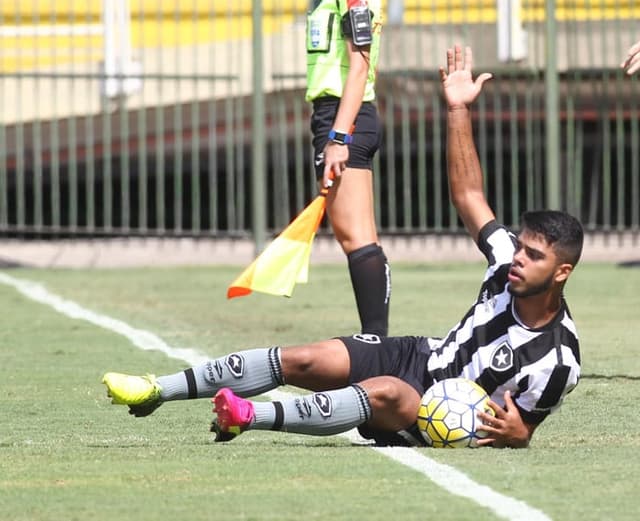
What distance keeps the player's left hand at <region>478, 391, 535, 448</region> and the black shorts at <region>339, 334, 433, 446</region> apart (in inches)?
11.4

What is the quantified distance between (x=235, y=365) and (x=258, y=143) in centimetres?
897

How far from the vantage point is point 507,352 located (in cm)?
600

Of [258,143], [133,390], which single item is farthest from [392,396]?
A: [258,143]

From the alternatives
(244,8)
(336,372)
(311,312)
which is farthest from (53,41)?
(336,372)

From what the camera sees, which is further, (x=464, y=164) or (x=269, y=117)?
(x=269, y=117)

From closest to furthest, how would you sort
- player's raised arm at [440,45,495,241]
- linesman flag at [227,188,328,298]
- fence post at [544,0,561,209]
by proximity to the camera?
player's raised arm at [440,45,495,241]
linesman flag at [227,188,328,298]
fence post at [544,0,561,209]

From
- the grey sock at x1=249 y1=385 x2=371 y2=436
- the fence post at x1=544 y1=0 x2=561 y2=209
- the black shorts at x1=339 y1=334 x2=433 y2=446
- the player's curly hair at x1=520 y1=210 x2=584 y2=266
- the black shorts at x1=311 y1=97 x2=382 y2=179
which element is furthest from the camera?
the fence post at x1=544 y1=0 x2=561 y2=209

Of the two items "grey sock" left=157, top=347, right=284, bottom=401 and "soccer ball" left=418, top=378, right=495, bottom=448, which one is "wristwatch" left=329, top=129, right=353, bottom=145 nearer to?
"grey sock" left=157, top=347, right=284, bottom=401

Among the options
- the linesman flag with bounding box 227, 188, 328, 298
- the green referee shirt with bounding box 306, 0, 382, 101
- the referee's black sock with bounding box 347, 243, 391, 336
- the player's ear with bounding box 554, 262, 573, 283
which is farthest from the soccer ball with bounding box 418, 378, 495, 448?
the green referee shirt with bounding box 306, 0, 382, 101

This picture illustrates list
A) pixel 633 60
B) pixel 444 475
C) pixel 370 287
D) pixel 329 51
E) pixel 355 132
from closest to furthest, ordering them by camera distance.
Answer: pixel 444 475 < pixel 633 60 < pixel 370 287 < pixel 355 132 < pixel 329 51

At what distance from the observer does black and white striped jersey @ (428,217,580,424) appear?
19.4 feet

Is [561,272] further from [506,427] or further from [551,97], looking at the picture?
[551,97]

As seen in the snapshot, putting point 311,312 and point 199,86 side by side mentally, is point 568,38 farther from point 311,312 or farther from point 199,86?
point 311,312

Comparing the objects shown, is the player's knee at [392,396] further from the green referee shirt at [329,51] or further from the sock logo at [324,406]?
the green referee shirt at [329,51]
